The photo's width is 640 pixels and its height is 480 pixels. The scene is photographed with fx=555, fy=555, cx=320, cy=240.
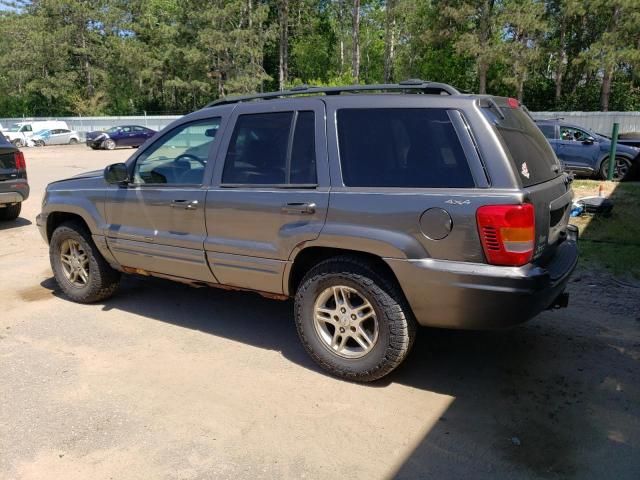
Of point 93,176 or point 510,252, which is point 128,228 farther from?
point 510,252

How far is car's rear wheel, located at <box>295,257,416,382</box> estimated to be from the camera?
137 inches

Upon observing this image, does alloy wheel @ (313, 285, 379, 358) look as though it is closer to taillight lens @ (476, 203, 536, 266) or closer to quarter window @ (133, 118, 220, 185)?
taillight lens @ (476, 203, 536, 266)

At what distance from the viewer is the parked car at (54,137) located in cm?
3600

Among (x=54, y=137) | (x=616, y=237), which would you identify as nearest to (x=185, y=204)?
(x=616, y=237)

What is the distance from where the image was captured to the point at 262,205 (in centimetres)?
389

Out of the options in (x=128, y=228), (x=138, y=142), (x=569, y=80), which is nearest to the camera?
(x=128, y=228)

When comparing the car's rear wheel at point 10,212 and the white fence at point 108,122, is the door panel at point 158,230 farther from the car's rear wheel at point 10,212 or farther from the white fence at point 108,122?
the white fence at point 108,122

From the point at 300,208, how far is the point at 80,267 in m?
2.73

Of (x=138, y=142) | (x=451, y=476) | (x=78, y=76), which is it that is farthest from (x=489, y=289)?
(x=78, y=76)

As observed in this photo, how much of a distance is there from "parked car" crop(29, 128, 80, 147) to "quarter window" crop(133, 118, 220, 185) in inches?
1413

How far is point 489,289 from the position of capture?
314 cm

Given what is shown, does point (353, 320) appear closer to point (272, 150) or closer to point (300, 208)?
point (300, 208)

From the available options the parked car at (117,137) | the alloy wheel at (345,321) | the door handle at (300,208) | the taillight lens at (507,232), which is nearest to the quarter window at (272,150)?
the door handle at (300,208)

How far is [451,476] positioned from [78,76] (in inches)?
2312
